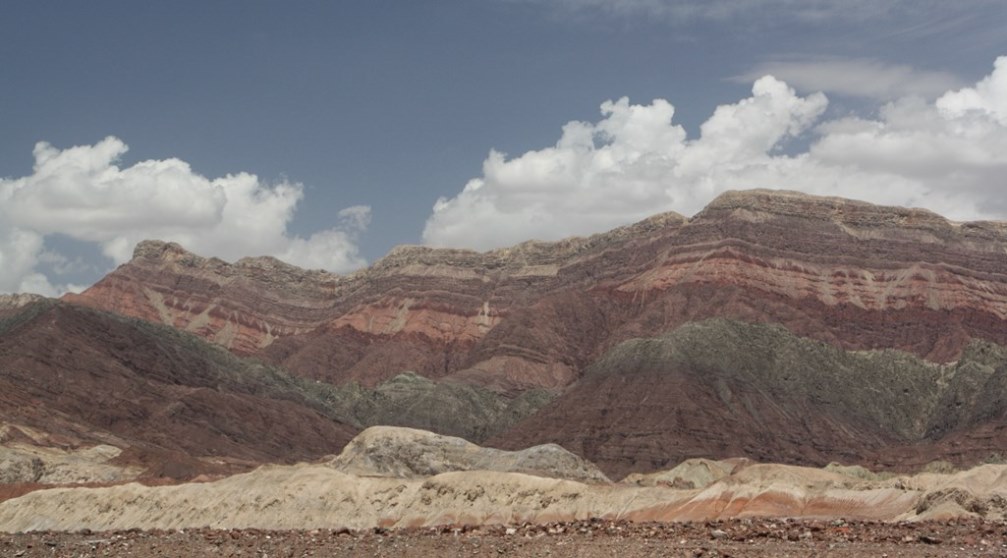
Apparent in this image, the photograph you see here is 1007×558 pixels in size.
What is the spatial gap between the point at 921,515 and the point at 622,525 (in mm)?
13525

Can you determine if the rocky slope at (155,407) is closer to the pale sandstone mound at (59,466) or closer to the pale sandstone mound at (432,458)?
the pale sandstone mound at (59,466)

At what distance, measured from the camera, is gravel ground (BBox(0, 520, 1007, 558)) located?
25.6 metres

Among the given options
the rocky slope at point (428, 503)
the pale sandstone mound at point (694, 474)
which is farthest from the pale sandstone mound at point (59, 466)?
the pale sandstone mound at point (694, 474)

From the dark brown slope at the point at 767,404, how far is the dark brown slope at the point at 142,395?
32058 millimetres

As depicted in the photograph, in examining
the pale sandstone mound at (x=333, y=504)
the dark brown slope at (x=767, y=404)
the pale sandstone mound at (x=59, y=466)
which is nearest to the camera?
the pale sandstone mound at (x=333, y=504)

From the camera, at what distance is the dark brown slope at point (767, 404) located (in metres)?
146

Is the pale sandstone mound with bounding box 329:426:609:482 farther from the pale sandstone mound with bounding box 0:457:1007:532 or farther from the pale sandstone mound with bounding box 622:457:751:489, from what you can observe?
the pale sandstone mound with bounding box 622:457:751:489

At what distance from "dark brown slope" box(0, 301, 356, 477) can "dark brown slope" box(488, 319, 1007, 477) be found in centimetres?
3206

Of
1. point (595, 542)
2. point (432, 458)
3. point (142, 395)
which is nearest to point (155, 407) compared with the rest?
point (142, 395)

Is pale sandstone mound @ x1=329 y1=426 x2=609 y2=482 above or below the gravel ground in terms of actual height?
above

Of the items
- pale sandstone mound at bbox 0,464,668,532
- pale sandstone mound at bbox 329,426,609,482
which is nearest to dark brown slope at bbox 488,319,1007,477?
pale sandstone mound at bbox 329,426,609,482

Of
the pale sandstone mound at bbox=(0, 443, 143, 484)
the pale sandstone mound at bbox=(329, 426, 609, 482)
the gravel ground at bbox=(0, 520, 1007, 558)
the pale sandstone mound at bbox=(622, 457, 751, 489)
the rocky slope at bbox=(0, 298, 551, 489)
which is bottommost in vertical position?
the gravel ground at bbox=(0, 520, 1007, 558)

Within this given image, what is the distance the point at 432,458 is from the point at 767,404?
286 feet

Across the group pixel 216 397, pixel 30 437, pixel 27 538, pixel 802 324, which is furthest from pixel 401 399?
pixel 27 538
